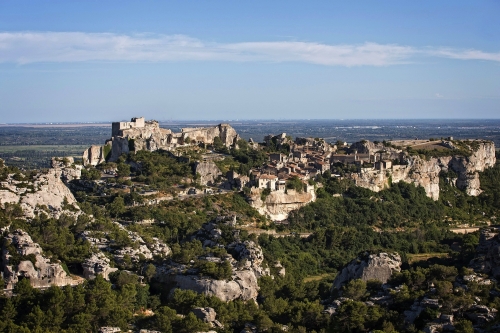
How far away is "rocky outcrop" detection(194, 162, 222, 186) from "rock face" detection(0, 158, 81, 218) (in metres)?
16.5

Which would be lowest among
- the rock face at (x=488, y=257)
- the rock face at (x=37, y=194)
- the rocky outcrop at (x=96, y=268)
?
the rocky outcrop at (x=96, y=268)

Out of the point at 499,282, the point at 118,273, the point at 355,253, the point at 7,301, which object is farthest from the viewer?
the point at 355,253

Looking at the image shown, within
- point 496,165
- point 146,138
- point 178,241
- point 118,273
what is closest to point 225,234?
point 178,241

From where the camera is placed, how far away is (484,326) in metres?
26.3

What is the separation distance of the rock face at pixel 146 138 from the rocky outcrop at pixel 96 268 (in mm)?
26443

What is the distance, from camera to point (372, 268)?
34344mm

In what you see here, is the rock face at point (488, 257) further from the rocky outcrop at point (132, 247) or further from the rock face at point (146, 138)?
the rock face at point (146, 138)

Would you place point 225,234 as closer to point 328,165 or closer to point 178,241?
point 178,241

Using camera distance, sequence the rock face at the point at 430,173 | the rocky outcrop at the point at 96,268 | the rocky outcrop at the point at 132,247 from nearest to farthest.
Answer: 1. the rocky outcrop at the point at 96,268
2. the rocky outcrop at the point at 132,247
3. the rock face at the point at 430,173

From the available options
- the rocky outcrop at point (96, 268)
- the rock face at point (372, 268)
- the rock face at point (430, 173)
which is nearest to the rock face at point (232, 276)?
the rocky outcrop at point (96, 268)

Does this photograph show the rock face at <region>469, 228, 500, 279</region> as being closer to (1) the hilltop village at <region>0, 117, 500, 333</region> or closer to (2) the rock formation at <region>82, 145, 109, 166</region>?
(1) the hilltop village at <region>0, 117, 500, 333</region>

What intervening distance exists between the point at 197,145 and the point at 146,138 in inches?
240

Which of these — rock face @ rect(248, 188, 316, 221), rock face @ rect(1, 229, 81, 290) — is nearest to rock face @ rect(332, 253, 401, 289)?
rock face @ rect(1, 229, 81, 290)

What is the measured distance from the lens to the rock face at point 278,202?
53.8 metres
